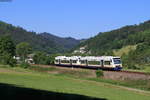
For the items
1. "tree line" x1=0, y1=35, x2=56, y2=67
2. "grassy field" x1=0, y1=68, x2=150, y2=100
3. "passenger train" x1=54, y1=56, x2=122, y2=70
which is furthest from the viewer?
"tree line" x1=0, y1=35, x2=56, y2=67

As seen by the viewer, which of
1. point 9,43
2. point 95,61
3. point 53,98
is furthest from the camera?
point 9,43

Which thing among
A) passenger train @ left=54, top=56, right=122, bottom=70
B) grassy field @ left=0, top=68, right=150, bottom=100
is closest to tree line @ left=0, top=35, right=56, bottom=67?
passenger train @ left=54, top=56, right=122, bottom=70

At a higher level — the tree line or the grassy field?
the tree line

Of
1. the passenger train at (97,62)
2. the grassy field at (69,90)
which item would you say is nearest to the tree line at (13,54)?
the passenger train at (97,62)

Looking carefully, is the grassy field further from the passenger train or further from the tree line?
the tree line

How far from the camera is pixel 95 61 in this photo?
252 ft

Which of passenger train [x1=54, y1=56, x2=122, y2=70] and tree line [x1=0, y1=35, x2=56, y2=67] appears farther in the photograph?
tree line [x1=0, y1=35, x2=56, y2=67]

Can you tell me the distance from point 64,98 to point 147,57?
97799 millimetres

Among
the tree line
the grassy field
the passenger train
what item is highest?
the tree line

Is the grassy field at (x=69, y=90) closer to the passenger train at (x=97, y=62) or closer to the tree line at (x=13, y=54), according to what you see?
the passenger train at (x=97, y=62)

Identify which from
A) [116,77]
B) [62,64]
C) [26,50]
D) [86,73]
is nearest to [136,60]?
[62,64]

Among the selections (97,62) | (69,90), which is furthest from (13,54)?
(69,90)

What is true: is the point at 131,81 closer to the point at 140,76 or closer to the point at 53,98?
the point at 140,76

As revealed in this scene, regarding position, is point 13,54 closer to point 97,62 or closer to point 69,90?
point 97,62
